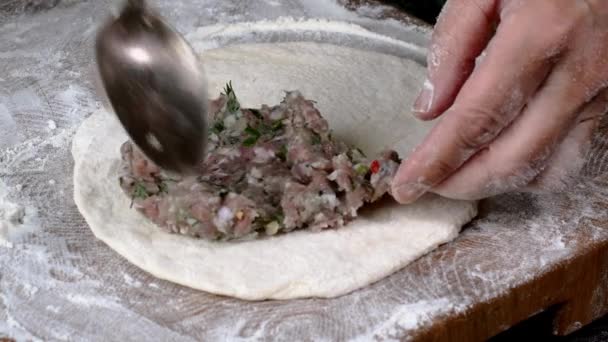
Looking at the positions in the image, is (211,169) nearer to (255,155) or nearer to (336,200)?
(255,155)

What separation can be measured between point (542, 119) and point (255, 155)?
32.3 inches

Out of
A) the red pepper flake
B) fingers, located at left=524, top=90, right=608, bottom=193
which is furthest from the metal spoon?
fingers, located at left=524, top=90, right=608, bottom=193

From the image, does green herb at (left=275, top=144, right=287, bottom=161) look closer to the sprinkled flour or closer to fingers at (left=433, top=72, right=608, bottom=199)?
fingers at (left=433, top=72, right=608, bottom=199)

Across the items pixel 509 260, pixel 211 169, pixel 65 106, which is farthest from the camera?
pixel 65 106

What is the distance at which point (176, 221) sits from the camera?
2.04 meters

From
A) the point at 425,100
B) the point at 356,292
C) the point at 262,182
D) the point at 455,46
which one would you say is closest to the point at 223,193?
the point at 262,182

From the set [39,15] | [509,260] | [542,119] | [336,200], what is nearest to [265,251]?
[336,200]

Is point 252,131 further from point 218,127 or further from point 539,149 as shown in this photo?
point 539,149

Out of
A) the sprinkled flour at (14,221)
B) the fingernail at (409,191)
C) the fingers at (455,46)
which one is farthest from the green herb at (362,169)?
the sprinkled flour at (14,221)

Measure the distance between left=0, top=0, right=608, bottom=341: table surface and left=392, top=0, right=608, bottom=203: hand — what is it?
158 millimetres

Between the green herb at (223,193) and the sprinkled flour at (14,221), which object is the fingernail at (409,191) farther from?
the sprinkled flour at (14,221)

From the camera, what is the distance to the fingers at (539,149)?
5.89ft

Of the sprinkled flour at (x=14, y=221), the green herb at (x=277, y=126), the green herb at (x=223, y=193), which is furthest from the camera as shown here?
the green herb at (x=277, y=126)

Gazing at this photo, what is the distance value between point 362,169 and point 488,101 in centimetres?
42
